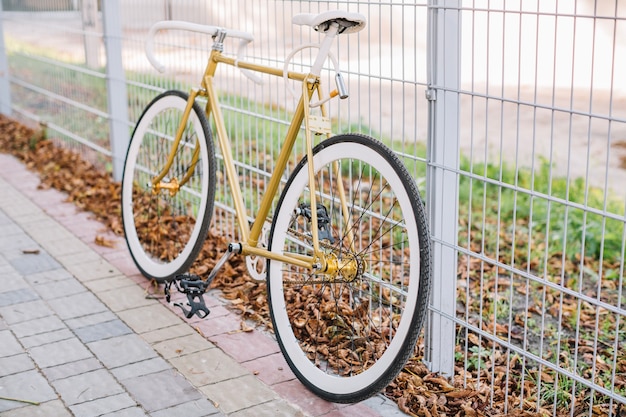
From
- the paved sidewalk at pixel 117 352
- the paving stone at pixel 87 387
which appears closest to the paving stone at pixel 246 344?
the paved sidewalk at pixel 117 352

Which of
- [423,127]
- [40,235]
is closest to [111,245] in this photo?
[40,235]

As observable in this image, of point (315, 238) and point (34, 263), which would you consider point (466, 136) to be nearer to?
point (34, 263)

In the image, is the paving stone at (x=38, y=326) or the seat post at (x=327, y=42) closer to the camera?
the seat post at (x=327, y=42)

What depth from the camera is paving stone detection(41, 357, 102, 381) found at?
343 cm

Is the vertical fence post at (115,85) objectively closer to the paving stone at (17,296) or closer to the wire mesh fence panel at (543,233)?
the paving stone at (17,296)

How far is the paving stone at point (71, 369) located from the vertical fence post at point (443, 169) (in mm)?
1371

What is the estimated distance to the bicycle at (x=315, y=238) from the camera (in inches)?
115

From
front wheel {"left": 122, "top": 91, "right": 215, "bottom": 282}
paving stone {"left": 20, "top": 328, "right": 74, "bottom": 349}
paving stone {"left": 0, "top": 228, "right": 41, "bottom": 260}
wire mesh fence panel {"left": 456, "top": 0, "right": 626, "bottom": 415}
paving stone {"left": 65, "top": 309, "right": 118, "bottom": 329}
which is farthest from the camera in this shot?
paving stone {"left": 0, "top": 228, "right": 41, "bottom": 260}

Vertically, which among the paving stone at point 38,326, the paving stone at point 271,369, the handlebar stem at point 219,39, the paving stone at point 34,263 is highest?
the handlebar stem at point 219,39

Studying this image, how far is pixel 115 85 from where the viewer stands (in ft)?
19.5

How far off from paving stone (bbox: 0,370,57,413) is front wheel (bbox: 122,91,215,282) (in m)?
1.01

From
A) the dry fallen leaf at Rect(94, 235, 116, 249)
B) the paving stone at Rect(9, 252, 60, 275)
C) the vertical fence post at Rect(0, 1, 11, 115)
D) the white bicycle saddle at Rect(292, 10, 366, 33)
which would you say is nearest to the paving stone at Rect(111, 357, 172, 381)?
the paving stone at Rect(9, 252, 60, 275)

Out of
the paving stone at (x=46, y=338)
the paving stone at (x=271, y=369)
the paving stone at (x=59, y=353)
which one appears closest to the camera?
the paving stone at (x=271, y=369)

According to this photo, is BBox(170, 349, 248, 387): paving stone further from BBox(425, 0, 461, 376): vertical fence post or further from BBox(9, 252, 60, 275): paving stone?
BBox(9, 252, 60, 275): paving stone
